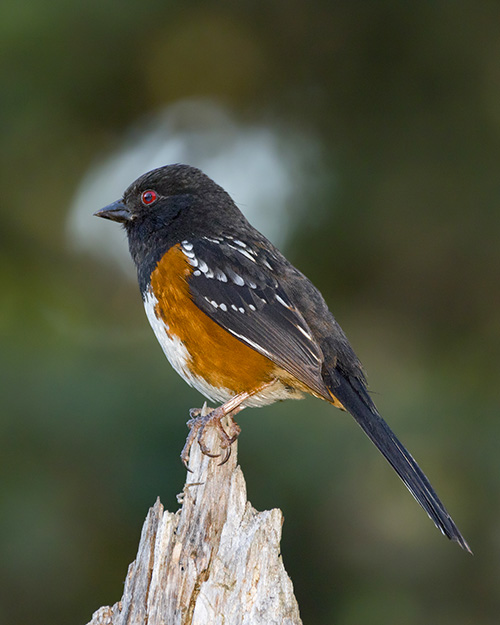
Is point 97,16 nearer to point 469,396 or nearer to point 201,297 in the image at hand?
point 201,297

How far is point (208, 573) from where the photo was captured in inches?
74.6

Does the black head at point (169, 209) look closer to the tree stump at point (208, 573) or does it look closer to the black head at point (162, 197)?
the black head at point (162, 197)

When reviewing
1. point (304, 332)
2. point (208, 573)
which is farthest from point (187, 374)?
point (208, 573)

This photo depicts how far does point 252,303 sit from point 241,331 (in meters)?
0.13

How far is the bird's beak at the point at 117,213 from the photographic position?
9.71 ft

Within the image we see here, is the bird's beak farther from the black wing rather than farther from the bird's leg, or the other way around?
the bird's leg

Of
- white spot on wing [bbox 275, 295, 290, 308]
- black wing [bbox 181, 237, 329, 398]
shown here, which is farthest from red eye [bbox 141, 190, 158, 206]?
white spot on wing [bbox 275, 295, 290, 308]

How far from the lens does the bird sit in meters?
2.46

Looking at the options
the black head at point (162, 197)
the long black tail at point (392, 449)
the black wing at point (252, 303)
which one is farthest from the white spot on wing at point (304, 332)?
the black head at point (162, 197)

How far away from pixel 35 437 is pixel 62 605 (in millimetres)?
764

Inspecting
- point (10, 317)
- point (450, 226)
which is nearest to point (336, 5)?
point (450, 226)

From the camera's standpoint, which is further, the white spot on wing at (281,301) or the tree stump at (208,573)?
the white spot on wing at (281,301)

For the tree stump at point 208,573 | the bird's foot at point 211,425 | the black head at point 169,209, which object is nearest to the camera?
the tree stump at point 208,573

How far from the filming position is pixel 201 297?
8.42ft
